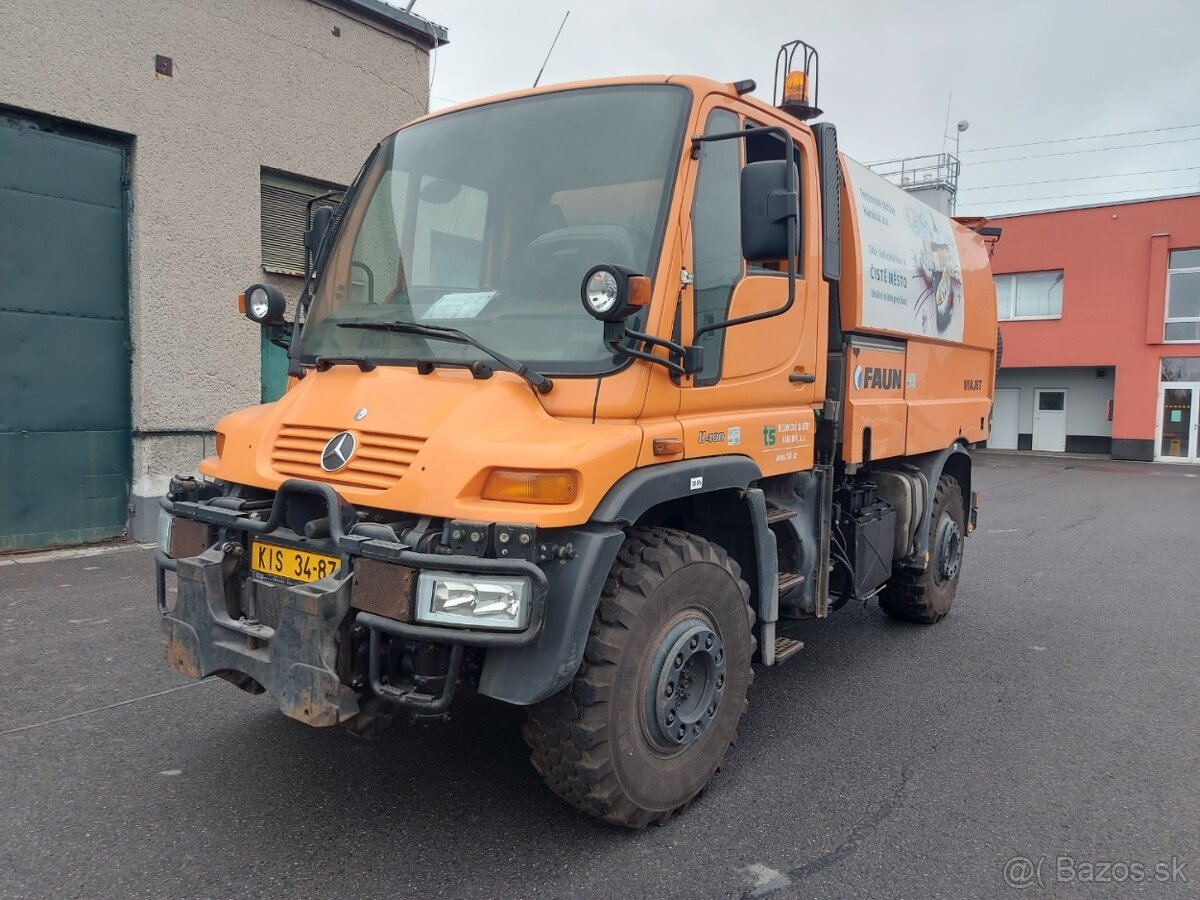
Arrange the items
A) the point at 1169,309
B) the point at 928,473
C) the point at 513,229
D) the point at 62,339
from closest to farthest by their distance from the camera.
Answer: the point at 513,229, the point at 928,473, the point at 62,339, the point at 1169,309

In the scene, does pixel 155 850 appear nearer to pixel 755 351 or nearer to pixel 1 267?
pixel 755 351

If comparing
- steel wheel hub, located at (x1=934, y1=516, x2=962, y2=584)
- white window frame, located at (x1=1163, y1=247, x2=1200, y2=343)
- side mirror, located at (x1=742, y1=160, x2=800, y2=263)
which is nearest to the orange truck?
side mirror, located at (x1=742, y1=160, x2=800, y2=263)

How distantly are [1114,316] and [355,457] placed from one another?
2724cm

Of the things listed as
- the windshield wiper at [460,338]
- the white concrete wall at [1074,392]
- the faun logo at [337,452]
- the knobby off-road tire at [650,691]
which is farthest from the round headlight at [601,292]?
the white concrete wall at [1074,392]

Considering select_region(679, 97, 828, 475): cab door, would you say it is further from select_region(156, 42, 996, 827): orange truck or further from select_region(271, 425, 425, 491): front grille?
select_region(271, 425, 425, 491): front grille

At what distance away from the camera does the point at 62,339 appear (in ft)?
25.4

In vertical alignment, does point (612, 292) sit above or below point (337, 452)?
above

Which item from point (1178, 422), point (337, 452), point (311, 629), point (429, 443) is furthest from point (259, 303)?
point (1178, 422)

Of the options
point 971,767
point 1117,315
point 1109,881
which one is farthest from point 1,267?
point 1117,315

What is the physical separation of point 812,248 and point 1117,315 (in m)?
25.2

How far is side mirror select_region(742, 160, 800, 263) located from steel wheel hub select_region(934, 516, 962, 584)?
11.6ft

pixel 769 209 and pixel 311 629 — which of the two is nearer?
pixel 311 629

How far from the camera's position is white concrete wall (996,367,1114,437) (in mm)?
26812

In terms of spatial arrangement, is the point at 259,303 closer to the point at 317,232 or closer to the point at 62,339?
the point at 317,232
